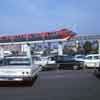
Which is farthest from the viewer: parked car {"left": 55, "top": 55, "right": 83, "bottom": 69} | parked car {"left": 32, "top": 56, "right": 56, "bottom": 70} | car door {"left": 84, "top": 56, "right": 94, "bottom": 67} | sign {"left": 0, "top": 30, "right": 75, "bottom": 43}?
sign {"left": 0, "top": 30, "right": 75, "bottom": 43}

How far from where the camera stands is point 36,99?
36.7 ft

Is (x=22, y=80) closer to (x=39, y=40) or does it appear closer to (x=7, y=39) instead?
(x=39, y=40)

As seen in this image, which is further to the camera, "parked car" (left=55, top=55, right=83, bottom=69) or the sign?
the sign

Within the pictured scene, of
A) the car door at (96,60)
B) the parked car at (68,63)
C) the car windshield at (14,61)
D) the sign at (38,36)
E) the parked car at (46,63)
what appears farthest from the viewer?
the sign at (38,36)

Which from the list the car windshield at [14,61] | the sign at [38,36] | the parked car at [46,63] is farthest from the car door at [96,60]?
the sign at [38,36]

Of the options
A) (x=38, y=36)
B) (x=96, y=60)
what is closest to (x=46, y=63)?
(x=96, y=60)

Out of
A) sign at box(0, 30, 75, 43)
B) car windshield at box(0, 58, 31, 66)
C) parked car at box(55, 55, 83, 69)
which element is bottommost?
parked car at box(55, 55, 83, 69)

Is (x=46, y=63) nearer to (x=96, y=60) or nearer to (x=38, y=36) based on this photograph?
(x=96, y=60)

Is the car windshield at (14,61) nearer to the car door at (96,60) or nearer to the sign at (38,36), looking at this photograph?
the car door at (96,60)

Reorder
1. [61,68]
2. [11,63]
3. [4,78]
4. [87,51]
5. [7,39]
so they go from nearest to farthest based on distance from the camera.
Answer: [4,78] < [11,63] < [61,68] < [7,39] < [87,51]

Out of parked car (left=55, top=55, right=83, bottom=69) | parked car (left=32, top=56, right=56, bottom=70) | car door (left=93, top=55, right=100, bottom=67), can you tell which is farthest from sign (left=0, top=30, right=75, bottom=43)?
parked car (left=55, top=55, right=83, bottom=69)

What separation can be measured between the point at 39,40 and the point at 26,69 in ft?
139

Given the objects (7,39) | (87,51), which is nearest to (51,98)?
(7,39)

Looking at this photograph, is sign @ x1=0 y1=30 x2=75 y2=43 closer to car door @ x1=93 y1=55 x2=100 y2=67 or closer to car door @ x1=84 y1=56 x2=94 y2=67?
car door @ x1=84 y1=56 x2=94 y2=67
